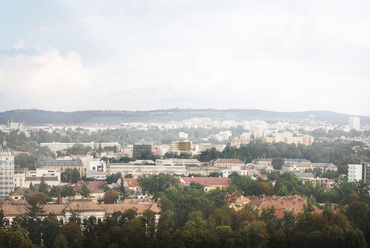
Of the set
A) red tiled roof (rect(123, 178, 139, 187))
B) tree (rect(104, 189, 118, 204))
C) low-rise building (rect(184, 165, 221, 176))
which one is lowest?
low-rise building (rect(184, 165, 221, 176))

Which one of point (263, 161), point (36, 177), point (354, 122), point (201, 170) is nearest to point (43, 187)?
point (36, 177)

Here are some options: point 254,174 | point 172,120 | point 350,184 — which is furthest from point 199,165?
point 172,120

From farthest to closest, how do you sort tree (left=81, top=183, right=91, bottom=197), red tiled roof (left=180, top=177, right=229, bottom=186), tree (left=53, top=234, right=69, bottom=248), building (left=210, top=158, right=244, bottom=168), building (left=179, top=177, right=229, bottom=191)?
building (left=210, top=158, right=244, bottom=168) → red tiled roof (left=180, top=177, right=229, bottom=186) → building (left=179, top=177, right=229, bottom=191) → tree (left=81, top=183, right=91, bottom=197) → tree (left=53, top=234, right=69, bottom=248)

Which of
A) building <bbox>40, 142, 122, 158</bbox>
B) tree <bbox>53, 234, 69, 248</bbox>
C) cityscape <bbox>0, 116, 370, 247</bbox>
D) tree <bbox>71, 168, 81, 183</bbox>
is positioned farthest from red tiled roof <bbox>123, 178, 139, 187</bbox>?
building <bbox>40, 142, 122, 158</bbox>

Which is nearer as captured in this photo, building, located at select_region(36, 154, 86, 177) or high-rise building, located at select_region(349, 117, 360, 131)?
building, located at select_region(36, 154, 86, 177)

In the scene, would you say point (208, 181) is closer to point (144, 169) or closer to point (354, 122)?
point (144, 169)

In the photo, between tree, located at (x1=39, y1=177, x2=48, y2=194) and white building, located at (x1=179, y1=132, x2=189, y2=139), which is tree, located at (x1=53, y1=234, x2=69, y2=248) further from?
white building, located at (x1=179, y1=132, x2=189, y2=139)

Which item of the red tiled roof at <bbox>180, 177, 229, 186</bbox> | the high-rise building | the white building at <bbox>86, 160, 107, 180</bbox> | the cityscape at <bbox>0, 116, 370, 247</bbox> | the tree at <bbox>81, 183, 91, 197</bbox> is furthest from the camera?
the high-rise building

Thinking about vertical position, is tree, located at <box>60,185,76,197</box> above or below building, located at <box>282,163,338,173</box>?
above
